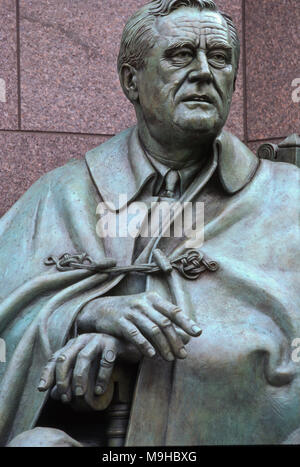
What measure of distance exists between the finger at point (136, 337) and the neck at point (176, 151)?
95 centimetres

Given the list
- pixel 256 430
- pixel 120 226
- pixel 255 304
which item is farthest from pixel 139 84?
pixel 256 430

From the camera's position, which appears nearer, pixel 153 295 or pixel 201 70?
pixel 153 295

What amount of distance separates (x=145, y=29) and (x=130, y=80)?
285 mm

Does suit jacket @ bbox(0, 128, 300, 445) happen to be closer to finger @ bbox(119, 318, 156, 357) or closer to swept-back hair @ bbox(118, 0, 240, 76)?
finger @ bbox(119, 318, 156, 357)

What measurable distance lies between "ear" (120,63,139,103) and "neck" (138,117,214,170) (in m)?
0.17

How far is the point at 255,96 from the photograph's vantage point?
9.59 metres

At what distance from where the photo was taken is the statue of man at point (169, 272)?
729cm

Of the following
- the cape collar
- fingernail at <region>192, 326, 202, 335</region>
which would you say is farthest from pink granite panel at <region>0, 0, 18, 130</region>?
fingernail at <region>192, 326, 202, 335</region>

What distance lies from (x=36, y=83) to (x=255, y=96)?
48.2 inches

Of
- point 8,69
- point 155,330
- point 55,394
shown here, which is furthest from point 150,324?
point 8,69

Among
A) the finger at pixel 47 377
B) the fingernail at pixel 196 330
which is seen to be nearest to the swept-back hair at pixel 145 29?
the fingernail at pixel 196 330

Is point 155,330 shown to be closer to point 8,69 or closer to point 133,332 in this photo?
point 133,332

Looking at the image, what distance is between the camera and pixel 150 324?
714cm

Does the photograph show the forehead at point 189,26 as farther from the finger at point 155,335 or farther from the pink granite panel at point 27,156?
the pink granite panel at point 27,156
